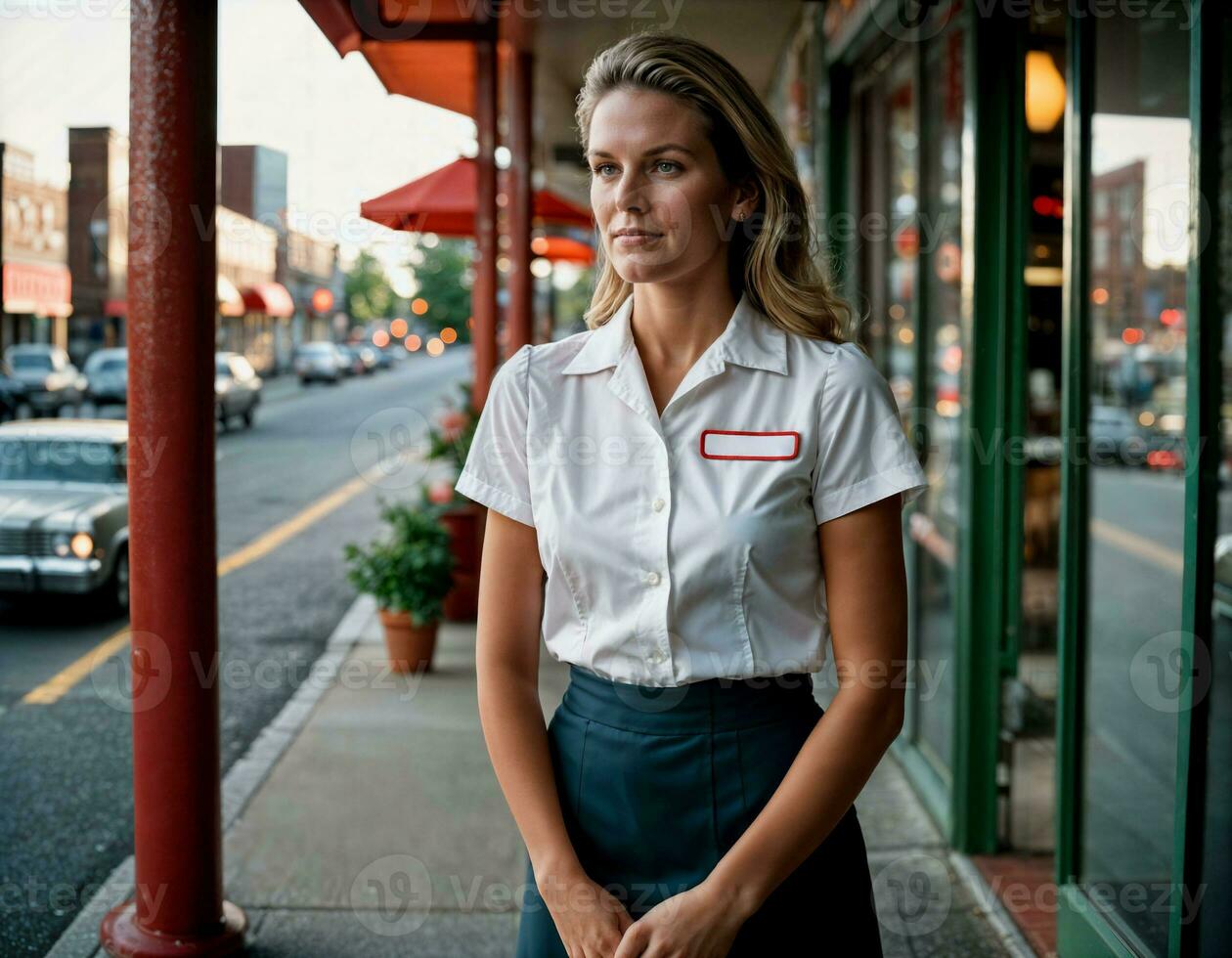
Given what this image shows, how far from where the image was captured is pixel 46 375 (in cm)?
574

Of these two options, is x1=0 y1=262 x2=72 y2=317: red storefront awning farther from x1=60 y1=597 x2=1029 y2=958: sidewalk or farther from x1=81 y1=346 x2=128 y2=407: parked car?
x1=60 y1=597 x2=1029 y2=958: sidewalk

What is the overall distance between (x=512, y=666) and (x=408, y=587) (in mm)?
4595

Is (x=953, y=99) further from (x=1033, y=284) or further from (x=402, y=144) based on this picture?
(x=402, y=144)

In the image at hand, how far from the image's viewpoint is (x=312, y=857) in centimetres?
391

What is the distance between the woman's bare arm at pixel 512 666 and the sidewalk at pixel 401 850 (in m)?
1.89

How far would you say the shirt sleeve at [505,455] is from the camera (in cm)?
165

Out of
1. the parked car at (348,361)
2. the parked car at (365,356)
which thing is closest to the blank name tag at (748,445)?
the parked car at (348,361)

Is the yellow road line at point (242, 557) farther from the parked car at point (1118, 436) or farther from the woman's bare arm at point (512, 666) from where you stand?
the parked car at point (1118, 436)

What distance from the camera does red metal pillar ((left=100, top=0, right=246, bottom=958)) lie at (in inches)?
114

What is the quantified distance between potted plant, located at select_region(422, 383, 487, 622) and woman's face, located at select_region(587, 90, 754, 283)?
5299 mm

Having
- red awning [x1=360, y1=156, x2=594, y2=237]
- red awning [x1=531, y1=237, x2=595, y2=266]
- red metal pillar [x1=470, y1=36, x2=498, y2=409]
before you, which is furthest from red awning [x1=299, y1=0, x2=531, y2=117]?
red awning [x1=531, y1=237, x2=595, y2=266]

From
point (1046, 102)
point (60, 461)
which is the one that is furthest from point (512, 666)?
point (60, 461)

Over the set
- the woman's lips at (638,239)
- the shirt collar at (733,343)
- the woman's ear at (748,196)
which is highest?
the woman's ear at (748,196)

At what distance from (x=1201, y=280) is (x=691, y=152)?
1204 millimetres
